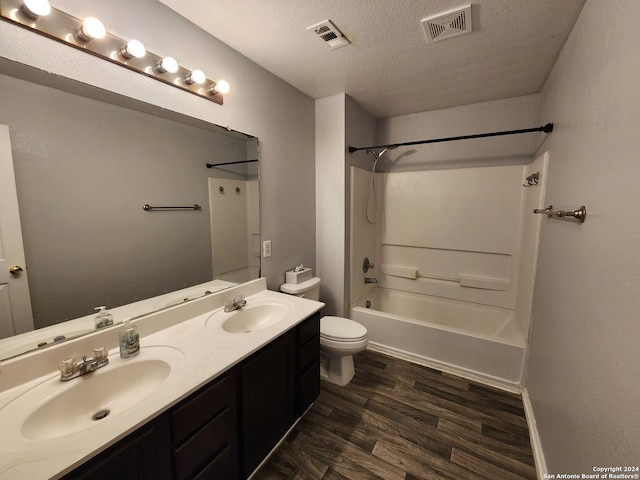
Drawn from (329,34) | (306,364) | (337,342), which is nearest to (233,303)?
(306,364)

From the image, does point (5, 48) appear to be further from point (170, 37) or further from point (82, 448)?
point (82, 448)

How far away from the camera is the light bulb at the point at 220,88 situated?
5.07 ft

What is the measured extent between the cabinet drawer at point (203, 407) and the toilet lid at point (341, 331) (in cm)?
99

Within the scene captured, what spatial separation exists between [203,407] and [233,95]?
5.74 feet

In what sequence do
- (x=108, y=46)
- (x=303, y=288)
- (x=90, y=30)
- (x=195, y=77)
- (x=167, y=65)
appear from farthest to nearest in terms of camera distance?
(x=303, y=288)
(x=195, y=77)
(x=167, y=65)
(x=108, y=46)
(x=90, y=30)

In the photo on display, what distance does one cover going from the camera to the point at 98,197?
1135 mm

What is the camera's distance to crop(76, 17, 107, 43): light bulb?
1.01 metres

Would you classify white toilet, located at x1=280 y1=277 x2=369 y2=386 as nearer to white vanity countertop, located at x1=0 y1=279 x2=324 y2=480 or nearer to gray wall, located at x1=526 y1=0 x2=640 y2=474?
white vanity countertop, located at x1=0 y1=279 x2=324 y2=480

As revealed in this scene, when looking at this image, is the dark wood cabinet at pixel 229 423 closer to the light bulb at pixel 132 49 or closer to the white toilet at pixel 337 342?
the white toilet at pixel 337 342

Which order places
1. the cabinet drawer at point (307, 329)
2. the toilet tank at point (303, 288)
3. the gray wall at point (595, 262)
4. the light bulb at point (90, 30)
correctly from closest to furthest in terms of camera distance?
the gray wall at point (595, 262), the light bulb at point (90, 30), the cabinet drawer at point (307, 329), the toilet tank at point (303, 288)

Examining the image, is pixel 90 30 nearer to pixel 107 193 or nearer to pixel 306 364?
pixel 107 193

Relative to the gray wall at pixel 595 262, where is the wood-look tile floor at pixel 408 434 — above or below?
below

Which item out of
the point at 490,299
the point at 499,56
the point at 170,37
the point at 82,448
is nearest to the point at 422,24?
the point at 499,56

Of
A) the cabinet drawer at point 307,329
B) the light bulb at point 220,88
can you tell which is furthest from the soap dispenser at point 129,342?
the light bulb at point 220,88
